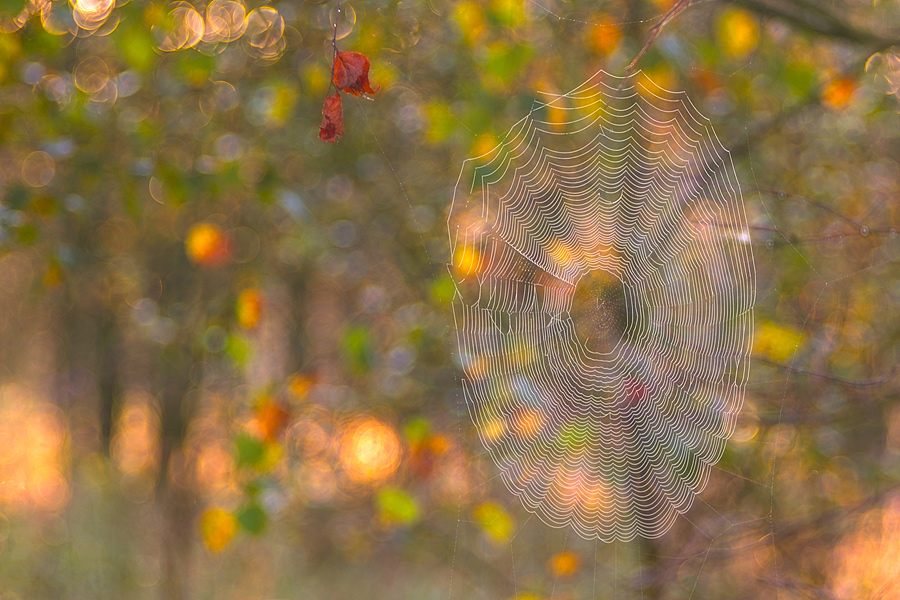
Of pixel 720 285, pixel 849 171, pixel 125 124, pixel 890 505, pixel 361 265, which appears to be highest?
pixel 125 124

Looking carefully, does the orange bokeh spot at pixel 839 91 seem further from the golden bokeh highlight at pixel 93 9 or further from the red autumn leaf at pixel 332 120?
the golden bokeh highlight at pixel 93 9

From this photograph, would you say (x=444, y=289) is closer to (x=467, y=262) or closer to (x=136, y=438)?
(x=467, y=262)

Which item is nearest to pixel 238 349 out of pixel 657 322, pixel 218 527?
pixel 218 527

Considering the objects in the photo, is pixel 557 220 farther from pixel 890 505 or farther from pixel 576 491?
pixel 890 505

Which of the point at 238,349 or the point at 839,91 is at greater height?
the point at 839,91

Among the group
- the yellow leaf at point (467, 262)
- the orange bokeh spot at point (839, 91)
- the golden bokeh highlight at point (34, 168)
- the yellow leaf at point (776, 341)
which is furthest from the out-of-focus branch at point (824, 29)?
the golden bokeh highlight at point (34, 168)

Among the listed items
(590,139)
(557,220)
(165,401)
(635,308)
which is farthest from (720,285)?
(165,401)
